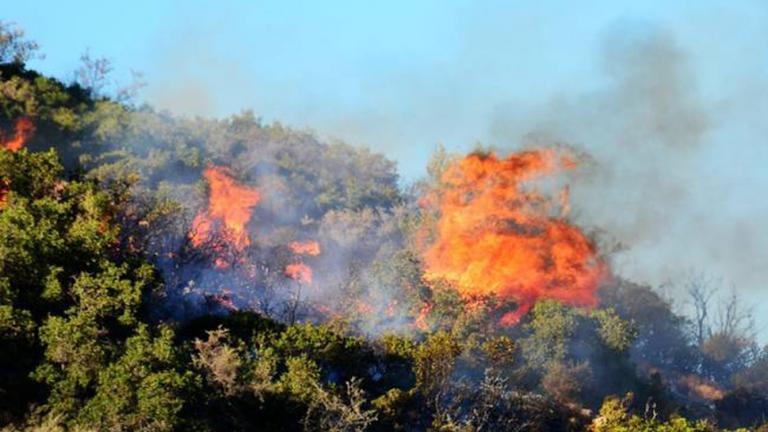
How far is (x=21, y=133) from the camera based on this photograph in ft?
257

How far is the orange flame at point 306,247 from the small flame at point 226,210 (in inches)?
151

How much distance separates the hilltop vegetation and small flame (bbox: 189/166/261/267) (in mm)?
1035

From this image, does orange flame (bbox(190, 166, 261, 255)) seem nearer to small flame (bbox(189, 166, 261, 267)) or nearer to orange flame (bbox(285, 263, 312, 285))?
small flame (bbox(189, 166, 261, 267))

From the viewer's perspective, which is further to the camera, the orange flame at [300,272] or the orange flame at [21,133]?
the orange flame at [300,272]

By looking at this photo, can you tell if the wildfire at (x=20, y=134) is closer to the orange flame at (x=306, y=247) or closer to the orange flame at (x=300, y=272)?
the orange flame at (x=300, y=272)

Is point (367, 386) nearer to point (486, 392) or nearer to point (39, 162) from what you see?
point (486, 392)

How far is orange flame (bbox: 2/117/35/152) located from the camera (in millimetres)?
77125

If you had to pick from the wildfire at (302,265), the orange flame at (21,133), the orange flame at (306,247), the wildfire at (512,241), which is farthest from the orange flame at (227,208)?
the wildfire at (512,241)

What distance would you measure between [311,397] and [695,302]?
78513 millimetres

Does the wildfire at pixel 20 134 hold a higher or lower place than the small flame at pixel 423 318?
higher

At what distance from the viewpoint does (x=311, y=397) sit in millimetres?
43156

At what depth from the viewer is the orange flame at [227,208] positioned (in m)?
78.9

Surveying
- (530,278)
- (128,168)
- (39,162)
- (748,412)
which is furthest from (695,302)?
(39,162)

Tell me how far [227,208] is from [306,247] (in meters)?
6.43
